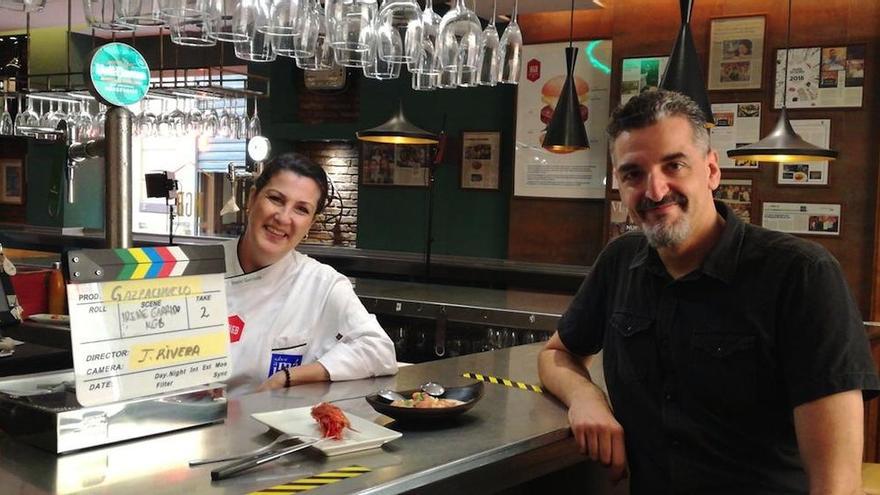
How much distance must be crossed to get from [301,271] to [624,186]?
103 cm

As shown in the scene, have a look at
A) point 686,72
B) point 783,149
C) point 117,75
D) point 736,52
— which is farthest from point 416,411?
point 736,52

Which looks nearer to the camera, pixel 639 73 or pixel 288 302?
pixel 288 302

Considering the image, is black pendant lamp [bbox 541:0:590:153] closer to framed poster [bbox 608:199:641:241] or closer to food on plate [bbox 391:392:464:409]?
framed poster [bbox 608:199:641:241]

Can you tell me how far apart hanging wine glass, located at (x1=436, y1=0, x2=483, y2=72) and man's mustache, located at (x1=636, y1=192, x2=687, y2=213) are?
114 centimetres

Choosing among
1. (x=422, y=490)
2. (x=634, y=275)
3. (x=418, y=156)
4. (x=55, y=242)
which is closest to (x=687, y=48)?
(x=634, y=275)

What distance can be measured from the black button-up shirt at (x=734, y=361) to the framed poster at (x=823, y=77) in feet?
13.7

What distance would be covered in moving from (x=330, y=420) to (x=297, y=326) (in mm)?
818

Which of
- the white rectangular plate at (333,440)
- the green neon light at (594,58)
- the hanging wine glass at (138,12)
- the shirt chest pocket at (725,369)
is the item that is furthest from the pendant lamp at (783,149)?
the white rectangular plate at (333,440)

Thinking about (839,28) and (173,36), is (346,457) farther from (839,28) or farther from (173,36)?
(839,28)

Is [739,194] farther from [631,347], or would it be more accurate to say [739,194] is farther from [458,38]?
[631,347]

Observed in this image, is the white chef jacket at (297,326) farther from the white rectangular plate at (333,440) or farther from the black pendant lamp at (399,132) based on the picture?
the black pendant lamp at (399,132)

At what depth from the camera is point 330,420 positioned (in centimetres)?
164

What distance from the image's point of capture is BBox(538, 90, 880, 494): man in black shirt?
1.63 meters

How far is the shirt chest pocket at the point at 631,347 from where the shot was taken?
1.91m
